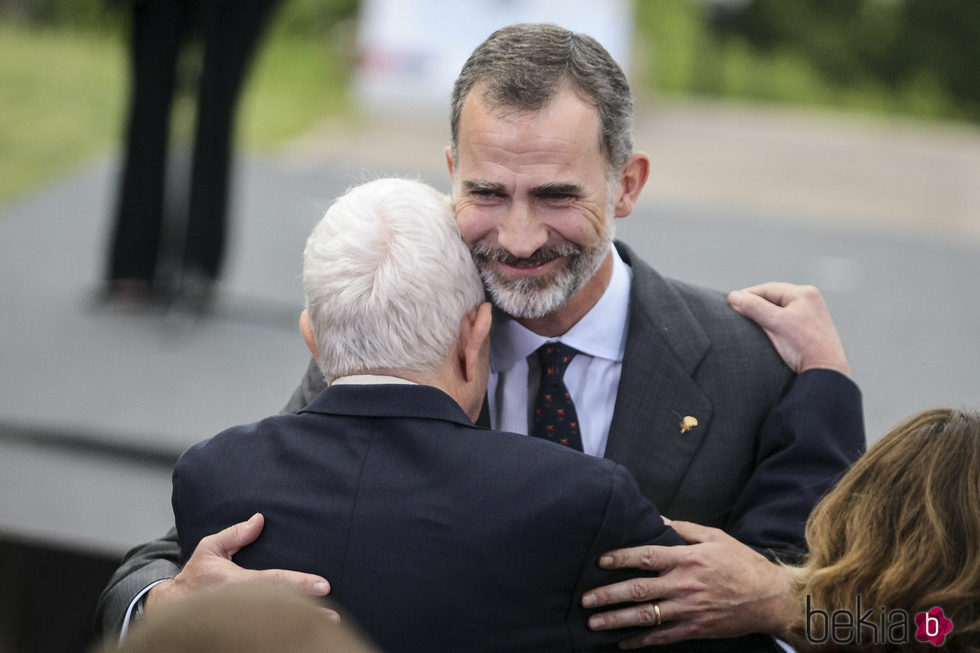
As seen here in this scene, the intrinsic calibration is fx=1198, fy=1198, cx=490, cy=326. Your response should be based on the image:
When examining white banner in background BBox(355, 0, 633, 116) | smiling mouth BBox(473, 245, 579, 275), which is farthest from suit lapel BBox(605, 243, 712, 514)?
white banner in background BBox(355, 0, 633, 116)

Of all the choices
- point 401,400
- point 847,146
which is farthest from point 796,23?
point 401,400

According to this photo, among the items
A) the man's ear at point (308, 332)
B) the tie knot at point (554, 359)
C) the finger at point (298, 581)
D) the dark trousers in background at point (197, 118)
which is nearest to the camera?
the finger at point (298, 581)

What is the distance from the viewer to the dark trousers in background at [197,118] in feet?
16.0

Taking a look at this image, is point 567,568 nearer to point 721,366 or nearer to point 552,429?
point 552,429

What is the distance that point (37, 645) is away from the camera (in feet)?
12.1

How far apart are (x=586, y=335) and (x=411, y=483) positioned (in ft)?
1.96

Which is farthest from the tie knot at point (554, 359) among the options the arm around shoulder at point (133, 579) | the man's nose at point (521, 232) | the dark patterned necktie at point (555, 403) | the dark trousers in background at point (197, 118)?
the dark trousers in background at point (197, 118)

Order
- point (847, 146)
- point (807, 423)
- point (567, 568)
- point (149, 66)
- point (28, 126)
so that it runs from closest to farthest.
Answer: point (567, 568) → point (807, 423) → point (149, 66) → point (28, 126) → point (847, 146)

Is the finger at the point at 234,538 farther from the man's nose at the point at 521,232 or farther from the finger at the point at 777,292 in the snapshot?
the finger at the point at 777,292

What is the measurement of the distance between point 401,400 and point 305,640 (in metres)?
0.86

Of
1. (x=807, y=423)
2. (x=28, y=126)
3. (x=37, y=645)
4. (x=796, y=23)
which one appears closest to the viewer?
(x=807, y=423)

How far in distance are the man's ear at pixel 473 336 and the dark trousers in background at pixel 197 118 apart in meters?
3.31

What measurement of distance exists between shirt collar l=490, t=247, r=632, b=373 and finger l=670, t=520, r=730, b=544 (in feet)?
1.31

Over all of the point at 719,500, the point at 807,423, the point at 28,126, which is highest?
the point at 807,423
